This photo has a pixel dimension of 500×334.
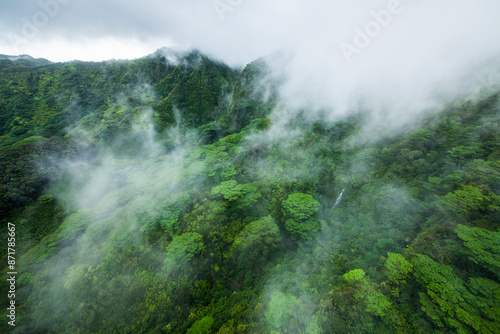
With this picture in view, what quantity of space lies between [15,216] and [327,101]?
176 feet

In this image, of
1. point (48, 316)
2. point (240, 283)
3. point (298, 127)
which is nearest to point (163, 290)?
point (240, 283)

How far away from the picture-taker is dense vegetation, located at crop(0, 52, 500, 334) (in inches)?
374

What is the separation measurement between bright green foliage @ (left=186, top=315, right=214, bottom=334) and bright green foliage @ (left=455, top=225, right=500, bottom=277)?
16.6m

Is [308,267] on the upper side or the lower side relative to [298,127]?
lower

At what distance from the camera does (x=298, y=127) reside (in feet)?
100

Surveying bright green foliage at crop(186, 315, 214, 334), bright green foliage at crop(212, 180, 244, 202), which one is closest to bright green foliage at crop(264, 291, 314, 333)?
bright green foliage at crop(186, 315, 214, 334)

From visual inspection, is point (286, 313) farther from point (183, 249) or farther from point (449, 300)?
point (183, 249)

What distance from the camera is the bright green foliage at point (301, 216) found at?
1643cm

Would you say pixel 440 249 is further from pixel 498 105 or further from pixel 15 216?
pixel 15 216

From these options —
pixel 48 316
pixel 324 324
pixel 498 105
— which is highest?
pixel 48 316

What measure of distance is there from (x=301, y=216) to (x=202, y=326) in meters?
12.2

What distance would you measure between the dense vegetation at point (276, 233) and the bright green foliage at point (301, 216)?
15cm

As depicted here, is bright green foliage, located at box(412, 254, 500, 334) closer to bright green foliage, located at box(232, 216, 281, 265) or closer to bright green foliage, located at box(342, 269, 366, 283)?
bright green foliage, located at box(342, 269, 366, 283)

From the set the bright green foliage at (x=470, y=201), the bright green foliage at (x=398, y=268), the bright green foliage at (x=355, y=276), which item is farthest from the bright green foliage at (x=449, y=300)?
the bright green foliage at (x=470, y=201)
